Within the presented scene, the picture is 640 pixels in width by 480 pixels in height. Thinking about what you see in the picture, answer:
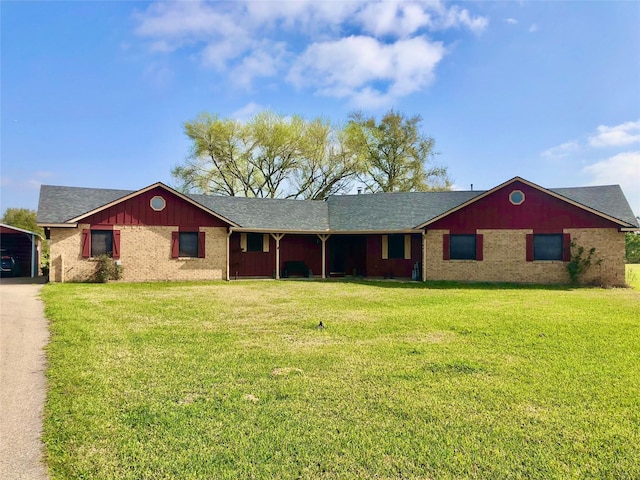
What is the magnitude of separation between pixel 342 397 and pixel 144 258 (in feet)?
53.5

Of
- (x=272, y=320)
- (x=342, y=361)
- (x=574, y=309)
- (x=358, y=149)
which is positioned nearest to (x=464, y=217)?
(x=574, y=309)

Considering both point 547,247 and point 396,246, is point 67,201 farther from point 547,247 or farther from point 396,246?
point 547,247

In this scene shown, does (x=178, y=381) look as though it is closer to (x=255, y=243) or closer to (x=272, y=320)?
(x=272, y=320)

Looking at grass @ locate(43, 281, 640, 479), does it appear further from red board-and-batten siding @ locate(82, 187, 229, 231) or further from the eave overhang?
red board-and-batten siding @ locate(82, 187, 229, 231)

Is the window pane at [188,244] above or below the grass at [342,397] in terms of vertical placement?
above

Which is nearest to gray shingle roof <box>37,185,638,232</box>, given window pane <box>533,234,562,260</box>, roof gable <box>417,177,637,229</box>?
roof gable <box>417,177,637,229</box>

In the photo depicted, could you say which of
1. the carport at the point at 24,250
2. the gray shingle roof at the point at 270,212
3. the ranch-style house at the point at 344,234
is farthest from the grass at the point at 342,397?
the carport at the point at 24,250

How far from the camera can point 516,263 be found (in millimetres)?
18391

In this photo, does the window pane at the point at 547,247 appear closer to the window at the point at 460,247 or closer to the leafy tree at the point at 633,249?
the window at the point at 460,247

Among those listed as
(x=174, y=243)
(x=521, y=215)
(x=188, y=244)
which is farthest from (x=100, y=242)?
(x=521, y=215)

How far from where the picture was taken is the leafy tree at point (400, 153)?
131 ft

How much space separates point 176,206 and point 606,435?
18256 mm

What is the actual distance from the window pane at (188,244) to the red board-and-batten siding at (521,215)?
451 inches

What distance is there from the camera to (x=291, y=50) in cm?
1620
